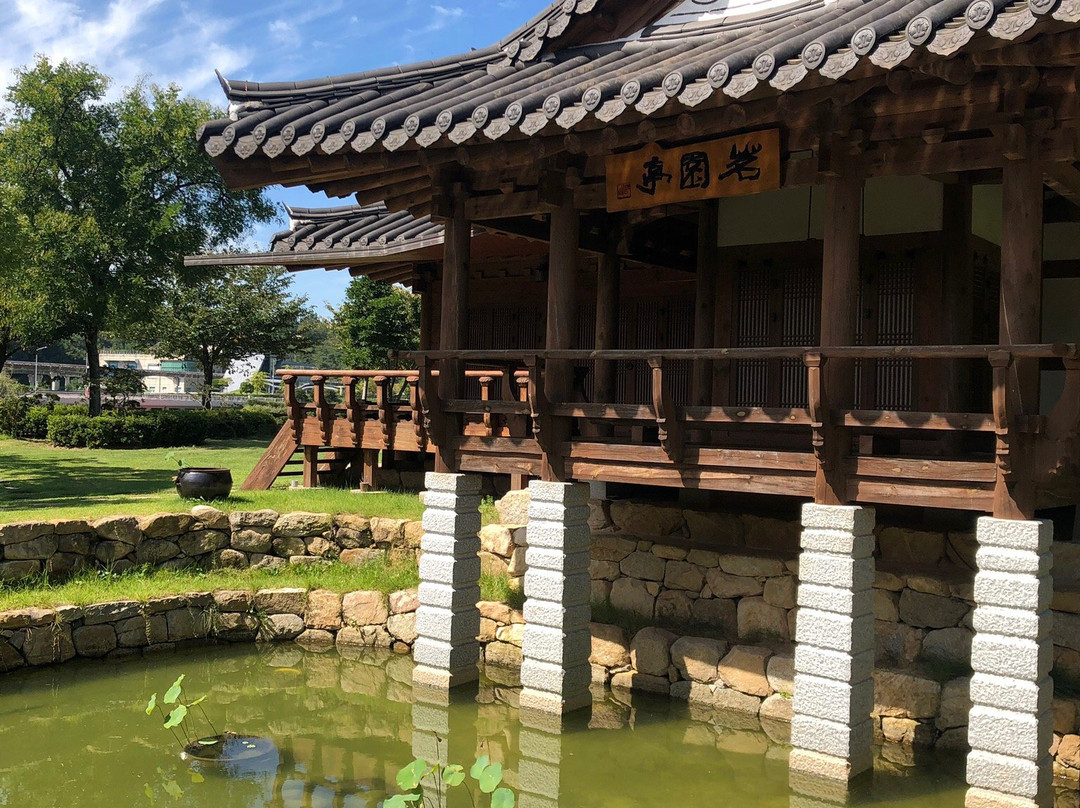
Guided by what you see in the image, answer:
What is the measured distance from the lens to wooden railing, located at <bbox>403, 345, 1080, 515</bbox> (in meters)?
7.14

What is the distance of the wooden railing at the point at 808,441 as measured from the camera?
7.14 m

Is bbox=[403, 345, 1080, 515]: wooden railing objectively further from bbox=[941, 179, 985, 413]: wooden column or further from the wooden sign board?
the wooden sign board

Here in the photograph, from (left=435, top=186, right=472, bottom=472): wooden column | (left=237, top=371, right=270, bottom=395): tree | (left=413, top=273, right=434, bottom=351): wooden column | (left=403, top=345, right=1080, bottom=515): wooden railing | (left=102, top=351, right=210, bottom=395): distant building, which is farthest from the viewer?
(left=102, top=351, right=210, bottom=395): distant building

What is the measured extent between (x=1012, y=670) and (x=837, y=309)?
292 cm

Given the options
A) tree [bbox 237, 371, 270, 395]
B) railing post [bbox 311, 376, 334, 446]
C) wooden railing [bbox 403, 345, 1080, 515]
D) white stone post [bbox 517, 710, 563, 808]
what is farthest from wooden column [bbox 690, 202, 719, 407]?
tree [bbox 237, 371, 270, 395]

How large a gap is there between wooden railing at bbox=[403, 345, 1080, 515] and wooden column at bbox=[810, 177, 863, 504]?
0.02 metres

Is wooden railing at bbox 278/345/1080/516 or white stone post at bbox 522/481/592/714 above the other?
wooden railing at bbox 278/345/1080/516

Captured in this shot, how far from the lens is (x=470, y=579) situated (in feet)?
33.6

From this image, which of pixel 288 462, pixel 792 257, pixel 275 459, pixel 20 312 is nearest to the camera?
pixel 792 257

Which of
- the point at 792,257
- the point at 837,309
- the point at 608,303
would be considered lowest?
the point at 837,309

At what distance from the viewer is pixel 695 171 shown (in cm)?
887

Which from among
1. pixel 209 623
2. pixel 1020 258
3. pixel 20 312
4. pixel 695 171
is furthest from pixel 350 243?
pixel 20 312

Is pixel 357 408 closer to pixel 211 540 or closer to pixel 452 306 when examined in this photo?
pixel 211 540

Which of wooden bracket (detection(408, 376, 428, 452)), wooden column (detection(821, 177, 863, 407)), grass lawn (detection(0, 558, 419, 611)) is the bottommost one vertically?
grass lawn (detection(0, 558, 419, 611))
